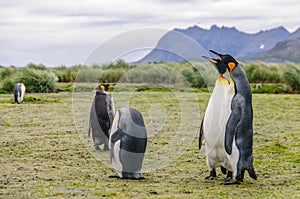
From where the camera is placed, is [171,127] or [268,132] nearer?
[268,132]

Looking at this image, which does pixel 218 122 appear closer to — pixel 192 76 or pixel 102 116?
pixel 102 116

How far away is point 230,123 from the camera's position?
4.72 m

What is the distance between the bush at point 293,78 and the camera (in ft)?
60.6

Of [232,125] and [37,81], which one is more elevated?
[37,81]

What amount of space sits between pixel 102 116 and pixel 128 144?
220 cm

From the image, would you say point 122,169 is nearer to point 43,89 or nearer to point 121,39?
point 121,39

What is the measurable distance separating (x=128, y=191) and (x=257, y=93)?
14.5 metres

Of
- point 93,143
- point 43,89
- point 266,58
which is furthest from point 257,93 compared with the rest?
point 266,58

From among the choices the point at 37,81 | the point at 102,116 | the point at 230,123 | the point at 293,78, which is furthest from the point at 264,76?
the point at 230,123

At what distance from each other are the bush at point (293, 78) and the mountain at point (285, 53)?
109347 millimetres

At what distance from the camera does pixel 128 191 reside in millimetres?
4500

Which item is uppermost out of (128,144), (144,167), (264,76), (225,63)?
(264,76)

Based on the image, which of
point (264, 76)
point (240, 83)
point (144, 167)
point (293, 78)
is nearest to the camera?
point (240, 83)

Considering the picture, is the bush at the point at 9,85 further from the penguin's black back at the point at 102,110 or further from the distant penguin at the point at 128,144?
the distant penguin at the point at 128,144
